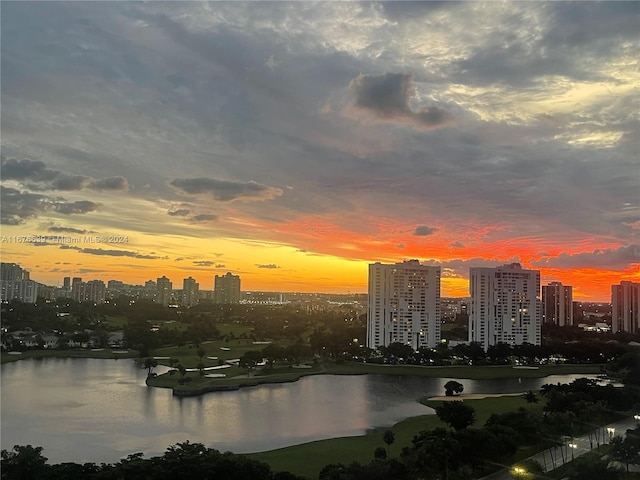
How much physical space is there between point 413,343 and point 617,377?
6.62 m

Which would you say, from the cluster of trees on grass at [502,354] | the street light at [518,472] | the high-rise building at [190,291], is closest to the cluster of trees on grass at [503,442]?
the street light at [518,472]

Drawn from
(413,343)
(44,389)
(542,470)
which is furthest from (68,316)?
(542,470)

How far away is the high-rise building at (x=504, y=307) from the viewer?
15617 millimetres

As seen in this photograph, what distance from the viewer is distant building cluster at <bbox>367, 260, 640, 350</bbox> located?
50.5ft

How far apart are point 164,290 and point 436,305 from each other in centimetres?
1584

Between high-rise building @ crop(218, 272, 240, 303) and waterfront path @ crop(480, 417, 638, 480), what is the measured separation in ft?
84.9

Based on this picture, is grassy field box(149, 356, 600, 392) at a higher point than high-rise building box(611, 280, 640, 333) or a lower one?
lower

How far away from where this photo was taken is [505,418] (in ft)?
17.8

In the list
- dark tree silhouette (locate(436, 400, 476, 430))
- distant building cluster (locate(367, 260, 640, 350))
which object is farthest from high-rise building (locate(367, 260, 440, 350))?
dark tree silhouette (locate(436, 400, 476, 430))

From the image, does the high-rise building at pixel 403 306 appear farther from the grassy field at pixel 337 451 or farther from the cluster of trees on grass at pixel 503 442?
the cluster of trees on grass at pixel 503 442

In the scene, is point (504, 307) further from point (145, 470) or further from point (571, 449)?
point (145, 470)

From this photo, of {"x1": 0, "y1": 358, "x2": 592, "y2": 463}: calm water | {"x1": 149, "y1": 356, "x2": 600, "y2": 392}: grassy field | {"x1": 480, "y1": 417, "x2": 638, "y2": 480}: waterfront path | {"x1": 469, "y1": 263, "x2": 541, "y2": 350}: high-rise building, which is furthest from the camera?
{"x1": 469, "y1": 263, "x2": 541, "y2": 350}: high-rise building

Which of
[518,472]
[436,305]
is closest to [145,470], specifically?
[518,472]

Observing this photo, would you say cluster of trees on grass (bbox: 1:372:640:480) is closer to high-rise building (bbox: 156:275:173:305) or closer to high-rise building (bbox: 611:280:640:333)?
high-rise building (bbox: 611:280:640:333)
